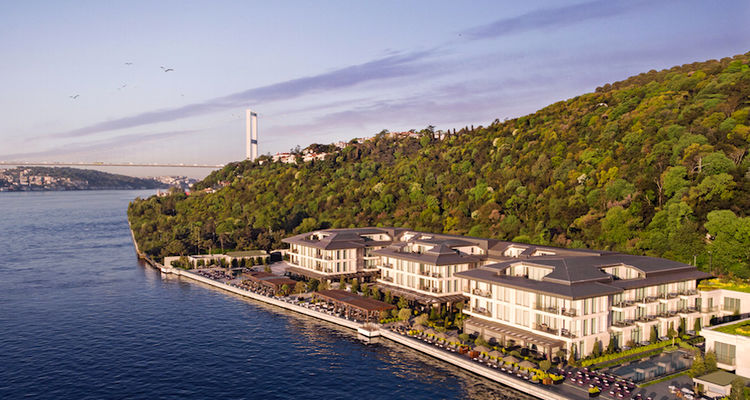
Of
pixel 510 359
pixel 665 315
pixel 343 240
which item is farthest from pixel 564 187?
pixel 510 359

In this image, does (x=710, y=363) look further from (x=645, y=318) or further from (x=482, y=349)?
(x=482, y=349)

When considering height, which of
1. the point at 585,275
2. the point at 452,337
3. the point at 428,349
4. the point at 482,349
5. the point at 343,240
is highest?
the point at 585,275

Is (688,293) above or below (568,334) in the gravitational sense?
above

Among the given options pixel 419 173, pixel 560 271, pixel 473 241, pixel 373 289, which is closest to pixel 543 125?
pixel 419 173

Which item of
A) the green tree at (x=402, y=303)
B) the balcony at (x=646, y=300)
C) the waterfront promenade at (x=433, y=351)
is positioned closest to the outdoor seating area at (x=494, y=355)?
the waterfront promenade at (x=433, y=351)

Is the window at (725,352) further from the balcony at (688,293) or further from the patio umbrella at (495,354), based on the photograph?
the patio umbrella at (495,354)

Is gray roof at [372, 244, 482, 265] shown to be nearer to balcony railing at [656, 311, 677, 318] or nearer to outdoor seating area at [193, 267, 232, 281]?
balcony railing at [656, 311, 677, 318]

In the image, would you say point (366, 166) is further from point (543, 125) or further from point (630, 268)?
point (630, 268)
